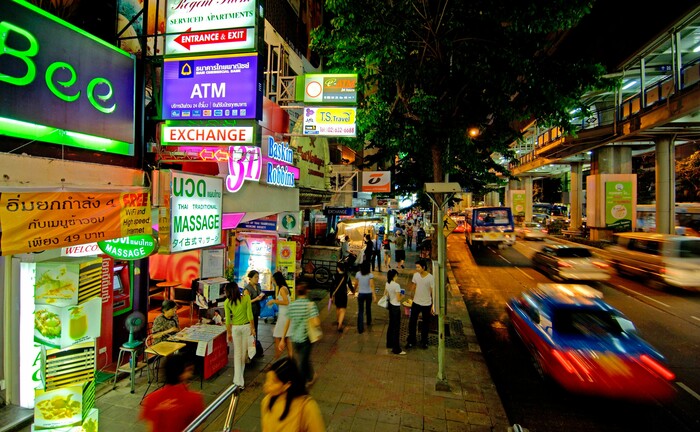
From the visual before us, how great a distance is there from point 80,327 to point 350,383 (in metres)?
4.55

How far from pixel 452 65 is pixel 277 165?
5802 mm

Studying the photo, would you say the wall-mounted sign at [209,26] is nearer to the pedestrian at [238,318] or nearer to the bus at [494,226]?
the pedestrian at [238,318]

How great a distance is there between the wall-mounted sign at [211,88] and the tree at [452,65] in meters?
4.37

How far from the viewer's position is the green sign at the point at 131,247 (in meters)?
5.88

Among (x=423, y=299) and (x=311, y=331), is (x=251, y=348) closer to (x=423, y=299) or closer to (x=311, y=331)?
(x=311, y=331)

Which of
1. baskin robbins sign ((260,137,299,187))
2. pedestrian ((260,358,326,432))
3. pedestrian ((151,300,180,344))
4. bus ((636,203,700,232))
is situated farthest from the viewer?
bus ((636,203,700,232))

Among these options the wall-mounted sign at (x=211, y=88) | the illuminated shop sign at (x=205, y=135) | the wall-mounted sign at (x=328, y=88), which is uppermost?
the wall-mounted sign at (x=328, y=88)

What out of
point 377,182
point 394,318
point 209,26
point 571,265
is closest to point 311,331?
point 394,318

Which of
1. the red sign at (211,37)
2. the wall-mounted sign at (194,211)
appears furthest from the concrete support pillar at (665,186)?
the red sign at (211,37)

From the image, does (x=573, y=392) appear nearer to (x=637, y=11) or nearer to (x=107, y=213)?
(x=107, y=213)

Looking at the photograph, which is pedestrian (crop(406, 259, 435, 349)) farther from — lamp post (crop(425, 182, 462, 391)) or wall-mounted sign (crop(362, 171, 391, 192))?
wall-mounted sign (crop(362, 171, 391, 192))

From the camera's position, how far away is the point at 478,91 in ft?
33.3

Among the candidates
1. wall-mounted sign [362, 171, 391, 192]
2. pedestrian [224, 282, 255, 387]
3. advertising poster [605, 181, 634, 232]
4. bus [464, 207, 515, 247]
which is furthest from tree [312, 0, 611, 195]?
advertising poster [605, 181, 634, 232]

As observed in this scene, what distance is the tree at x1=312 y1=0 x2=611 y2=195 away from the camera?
8.88m
